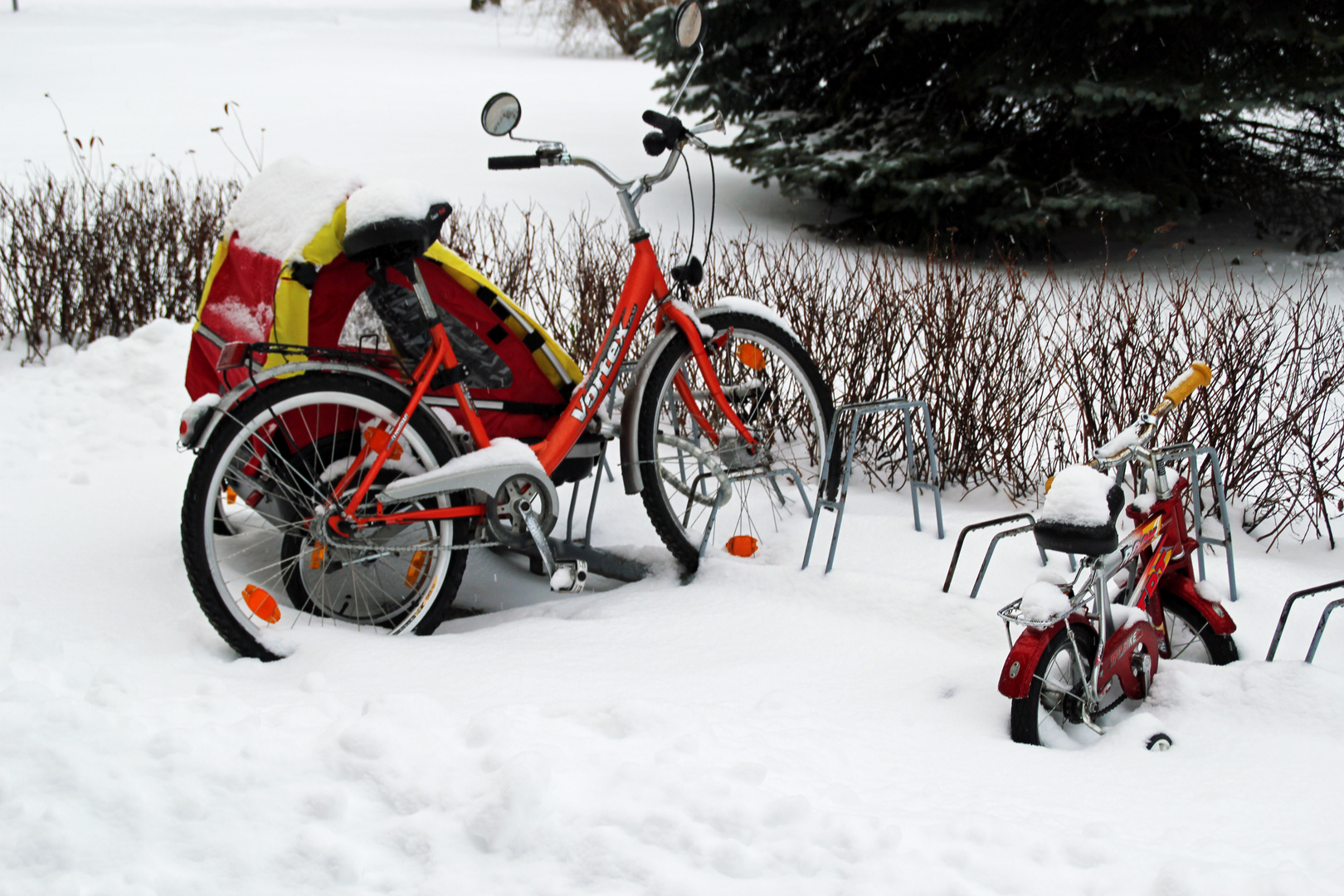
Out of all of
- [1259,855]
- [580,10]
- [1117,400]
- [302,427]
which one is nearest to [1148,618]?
[1259,855]

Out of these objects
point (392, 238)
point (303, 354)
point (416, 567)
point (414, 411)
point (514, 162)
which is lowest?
point (416, 567)

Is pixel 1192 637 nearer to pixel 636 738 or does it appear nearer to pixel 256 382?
pixel 636 738

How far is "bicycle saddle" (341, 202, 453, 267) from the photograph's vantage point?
270cm

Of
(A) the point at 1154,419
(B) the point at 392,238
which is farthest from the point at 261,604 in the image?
(A) the point at 1154,419

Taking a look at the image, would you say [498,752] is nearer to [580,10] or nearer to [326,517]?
[326,517]

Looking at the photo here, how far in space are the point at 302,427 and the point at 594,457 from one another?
0.93 metres

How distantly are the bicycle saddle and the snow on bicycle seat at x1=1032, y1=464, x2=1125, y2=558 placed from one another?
1649 millimetres

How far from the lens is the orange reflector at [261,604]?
2.68m

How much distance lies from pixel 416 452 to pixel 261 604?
0.56 m

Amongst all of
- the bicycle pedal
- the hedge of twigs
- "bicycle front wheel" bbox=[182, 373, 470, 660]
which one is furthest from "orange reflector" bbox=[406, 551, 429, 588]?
the hedge of twigs

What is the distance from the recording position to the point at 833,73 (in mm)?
8031

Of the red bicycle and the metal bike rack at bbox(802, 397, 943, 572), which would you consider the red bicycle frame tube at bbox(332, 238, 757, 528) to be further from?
the red bicycle

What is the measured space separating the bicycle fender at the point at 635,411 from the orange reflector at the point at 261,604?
1.07 meters

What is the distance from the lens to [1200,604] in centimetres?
271
